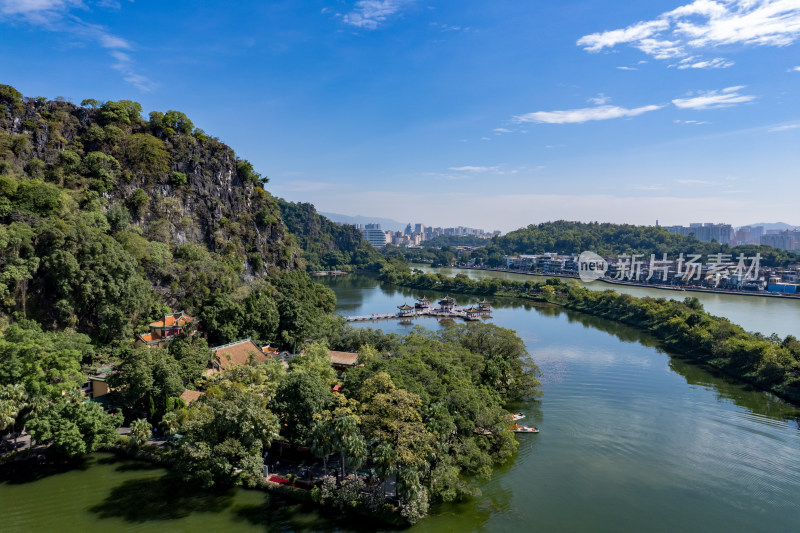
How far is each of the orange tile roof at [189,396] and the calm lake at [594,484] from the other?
89.7 inches

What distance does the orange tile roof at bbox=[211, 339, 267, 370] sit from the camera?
18.1 m

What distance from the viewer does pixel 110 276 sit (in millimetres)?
18688

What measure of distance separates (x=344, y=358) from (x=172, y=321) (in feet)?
24.9

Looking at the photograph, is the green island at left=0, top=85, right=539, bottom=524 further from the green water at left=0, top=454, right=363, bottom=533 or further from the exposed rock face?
the green water at left=0, top=454, right=363, bottom=533

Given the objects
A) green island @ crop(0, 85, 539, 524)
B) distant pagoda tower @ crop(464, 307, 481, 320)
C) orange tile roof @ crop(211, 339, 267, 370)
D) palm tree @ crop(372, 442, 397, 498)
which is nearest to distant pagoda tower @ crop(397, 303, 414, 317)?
distant pagoda tower @ crop(464, 307, 481, 320)

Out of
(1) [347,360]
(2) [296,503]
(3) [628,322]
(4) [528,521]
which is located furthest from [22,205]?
(3) [628,322]

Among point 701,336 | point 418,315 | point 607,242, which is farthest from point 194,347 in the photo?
point 607,242

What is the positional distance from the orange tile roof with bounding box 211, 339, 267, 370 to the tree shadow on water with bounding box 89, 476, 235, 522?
5.75 meters

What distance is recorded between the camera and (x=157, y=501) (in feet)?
37.5

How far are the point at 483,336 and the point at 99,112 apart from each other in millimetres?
25006

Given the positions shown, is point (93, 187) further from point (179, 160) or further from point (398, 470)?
point (398, 470)

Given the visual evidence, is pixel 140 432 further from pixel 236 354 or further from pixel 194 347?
pixel 236 354

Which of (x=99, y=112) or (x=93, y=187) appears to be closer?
(x=93, y=187)

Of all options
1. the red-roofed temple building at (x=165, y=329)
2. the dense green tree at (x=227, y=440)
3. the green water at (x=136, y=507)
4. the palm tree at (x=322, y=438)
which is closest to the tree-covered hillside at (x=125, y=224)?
the red-roofed temple building at (x=165, y=329)
